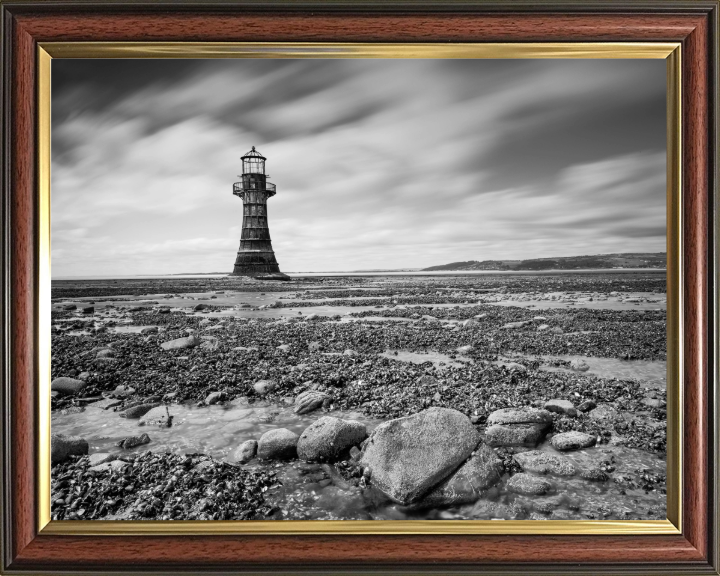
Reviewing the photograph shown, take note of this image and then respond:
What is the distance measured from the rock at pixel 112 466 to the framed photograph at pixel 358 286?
16mm

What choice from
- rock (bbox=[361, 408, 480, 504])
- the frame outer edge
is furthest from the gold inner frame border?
rock (bbox=[361, 408, 480, 504])

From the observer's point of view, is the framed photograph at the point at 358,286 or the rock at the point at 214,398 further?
the rock at the point at 214,398

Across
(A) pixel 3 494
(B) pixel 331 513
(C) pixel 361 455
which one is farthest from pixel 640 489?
(A) pixel 3 494

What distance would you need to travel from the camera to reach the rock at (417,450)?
73.7 inches

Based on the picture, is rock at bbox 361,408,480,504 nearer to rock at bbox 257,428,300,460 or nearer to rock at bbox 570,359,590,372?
rock at bbox 257,428,300,460

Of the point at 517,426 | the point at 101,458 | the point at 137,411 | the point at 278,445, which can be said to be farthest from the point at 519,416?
the point at 101,458

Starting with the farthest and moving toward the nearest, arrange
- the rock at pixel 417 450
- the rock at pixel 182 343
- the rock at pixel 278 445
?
1. the rock at pixel 182 343
2. the rock at pixel 278 445
3. the rock at pixel 417 450

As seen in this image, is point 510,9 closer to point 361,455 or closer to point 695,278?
point 695,278

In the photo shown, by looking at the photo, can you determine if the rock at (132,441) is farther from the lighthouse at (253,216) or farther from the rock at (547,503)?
the rock at (547,503)

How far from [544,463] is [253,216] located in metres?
1.96

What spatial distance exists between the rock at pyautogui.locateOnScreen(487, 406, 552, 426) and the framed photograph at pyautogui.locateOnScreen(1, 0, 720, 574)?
0.05ft

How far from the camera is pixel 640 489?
1.94m

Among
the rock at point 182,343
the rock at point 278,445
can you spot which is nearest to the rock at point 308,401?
the rock at point 278,445

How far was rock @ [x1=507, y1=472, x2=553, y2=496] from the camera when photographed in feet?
6.24
